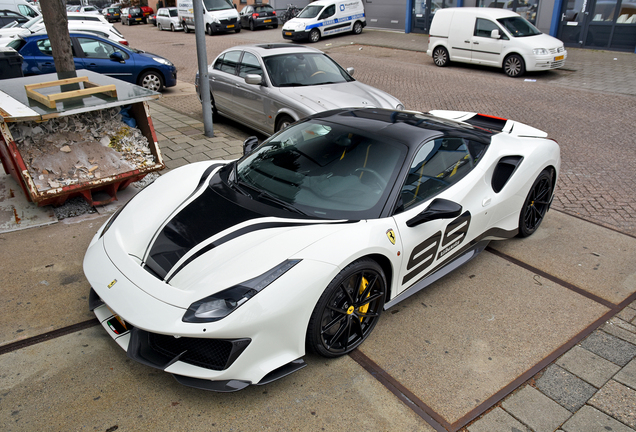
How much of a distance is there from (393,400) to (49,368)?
212 centimetres

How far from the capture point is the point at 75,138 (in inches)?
203

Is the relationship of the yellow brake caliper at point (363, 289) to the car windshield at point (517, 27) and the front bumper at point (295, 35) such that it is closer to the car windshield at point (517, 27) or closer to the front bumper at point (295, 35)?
the car windshield at point (517, 27)

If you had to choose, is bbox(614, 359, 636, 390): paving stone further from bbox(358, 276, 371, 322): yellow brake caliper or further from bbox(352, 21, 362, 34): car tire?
bbox(352, 21, 362, 34): car tire

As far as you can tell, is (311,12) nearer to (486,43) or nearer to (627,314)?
(486,43)

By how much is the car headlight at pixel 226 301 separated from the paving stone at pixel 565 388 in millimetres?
1761

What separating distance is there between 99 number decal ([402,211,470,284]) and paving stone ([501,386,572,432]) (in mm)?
1002

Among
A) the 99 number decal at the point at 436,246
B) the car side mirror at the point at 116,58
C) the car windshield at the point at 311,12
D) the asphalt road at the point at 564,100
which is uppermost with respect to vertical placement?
the car windshield at the point at 311,12

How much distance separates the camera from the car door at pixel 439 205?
322cm

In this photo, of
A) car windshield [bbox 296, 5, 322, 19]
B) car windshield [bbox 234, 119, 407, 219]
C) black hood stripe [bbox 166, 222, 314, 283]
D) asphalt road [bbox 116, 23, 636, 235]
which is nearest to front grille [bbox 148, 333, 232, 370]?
black hood stripe [bbox 166, 222, 314, 283]

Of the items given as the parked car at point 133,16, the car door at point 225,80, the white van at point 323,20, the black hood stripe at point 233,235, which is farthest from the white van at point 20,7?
the black hood stripe at point 233,235

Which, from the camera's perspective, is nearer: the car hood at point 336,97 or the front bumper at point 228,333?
the front bumper at point 228,333

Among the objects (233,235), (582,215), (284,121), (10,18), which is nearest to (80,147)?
(284,121)

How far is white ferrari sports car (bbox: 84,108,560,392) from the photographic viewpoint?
8.38 feet

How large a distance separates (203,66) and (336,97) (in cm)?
236
